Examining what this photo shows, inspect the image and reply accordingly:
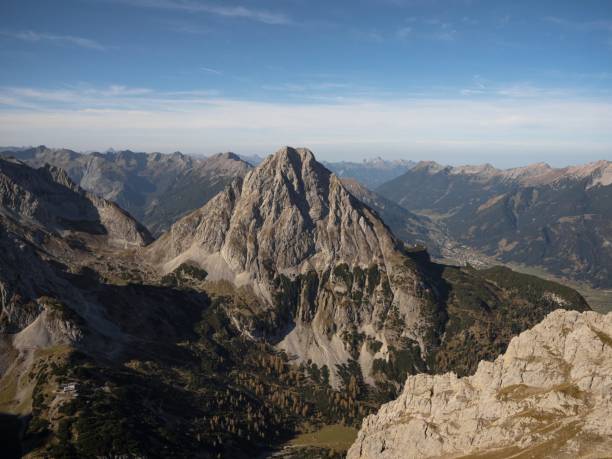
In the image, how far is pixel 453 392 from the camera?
540ft

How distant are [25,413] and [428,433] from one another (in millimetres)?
148208

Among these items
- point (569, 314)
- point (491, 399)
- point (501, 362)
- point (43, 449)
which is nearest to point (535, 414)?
point (491, 399)

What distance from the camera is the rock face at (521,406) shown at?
12925 centimetres

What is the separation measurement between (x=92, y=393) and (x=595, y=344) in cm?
18441

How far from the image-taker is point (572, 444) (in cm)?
12331

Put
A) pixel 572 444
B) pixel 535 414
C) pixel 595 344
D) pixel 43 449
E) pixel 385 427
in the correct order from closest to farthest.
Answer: pixel 572 444 → pixel 535 414 → pixel 595 344 → pixel 43 449 → pixel 385 427

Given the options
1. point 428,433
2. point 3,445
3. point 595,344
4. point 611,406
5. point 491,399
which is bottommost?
point 3,445

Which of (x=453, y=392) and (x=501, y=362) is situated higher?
(x=501, y=362)

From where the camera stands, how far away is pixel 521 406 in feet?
472

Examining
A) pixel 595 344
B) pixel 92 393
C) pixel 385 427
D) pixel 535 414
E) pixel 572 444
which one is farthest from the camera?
pixel 92 393

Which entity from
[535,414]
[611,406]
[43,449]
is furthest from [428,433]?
[43,449]

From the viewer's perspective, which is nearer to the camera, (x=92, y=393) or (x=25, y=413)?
(x=25, y=413)

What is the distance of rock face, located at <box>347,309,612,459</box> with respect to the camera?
129 m

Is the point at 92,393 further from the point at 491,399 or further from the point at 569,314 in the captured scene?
the point at 569,314
